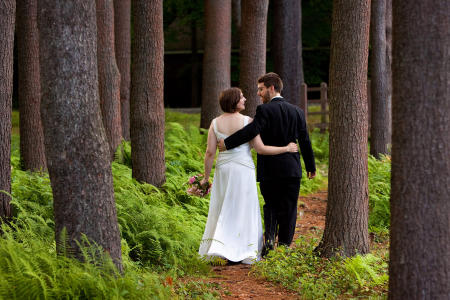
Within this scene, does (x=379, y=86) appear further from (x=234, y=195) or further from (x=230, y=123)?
(x=234, y=195)

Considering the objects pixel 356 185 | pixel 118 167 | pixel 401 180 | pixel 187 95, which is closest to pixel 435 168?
pixel 401 180

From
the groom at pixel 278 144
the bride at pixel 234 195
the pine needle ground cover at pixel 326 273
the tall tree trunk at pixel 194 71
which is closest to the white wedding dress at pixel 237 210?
the bride at pixel 234 195

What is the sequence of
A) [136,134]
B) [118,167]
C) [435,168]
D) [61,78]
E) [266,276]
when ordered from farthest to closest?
1. [118,167]
2. [136,134]
3. [266,276]
4. [61,78]
5. [435,168]

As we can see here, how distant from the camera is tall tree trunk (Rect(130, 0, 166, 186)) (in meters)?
9.67

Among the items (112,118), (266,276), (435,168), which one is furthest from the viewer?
(112,118)

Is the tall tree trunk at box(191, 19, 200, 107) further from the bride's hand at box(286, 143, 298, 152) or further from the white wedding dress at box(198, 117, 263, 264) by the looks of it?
the bride's hand at box(286, 143, 298, 152)

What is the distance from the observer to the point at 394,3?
4371 mm

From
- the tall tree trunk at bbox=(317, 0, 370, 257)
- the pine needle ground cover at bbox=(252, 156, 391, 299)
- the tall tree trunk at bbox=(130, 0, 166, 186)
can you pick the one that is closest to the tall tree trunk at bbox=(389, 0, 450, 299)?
the pine needle ground cover at bbox=(252, 156, 391, 299)

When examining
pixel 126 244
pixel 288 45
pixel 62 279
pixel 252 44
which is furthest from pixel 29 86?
pixel 288 45

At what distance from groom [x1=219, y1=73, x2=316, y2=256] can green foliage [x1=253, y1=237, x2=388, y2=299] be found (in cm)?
52

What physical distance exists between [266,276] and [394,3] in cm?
366

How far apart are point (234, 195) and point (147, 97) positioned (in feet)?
9.22

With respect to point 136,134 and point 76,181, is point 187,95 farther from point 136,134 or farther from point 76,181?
point 76,181

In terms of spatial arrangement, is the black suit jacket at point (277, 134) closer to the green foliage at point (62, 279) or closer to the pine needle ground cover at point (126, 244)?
the pine needle ground cover at point (126, 244)
